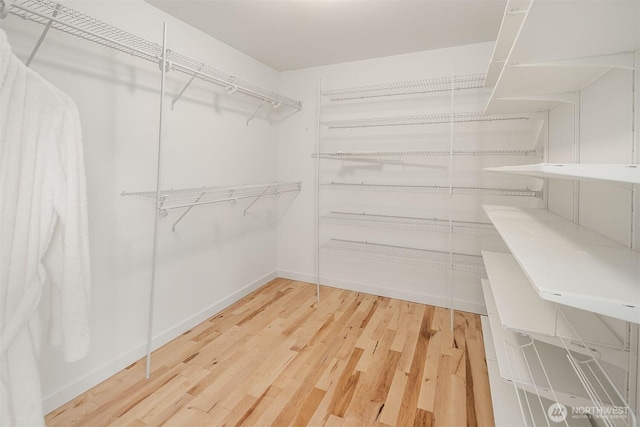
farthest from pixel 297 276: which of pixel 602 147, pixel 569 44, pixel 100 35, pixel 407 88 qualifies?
pixel 569 44

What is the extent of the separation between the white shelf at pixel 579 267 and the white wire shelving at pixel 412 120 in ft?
4.34

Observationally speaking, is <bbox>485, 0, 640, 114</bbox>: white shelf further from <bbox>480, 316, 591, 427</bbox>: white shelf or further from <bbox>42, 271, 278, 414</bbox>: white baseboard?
<bbox>42, 271, 278, 414</bbox>: white baseboard

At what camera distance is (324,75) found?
3.08 m

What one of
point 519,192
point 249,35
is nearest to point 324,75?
point 249,35

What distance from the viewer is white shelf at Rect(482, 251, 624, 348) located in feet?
3.66

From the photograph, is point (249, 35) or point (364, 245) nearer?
point (249, 35)

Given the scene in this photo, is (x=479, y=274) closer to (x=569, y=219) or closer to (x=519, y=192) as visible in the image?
(x=519, y=192)

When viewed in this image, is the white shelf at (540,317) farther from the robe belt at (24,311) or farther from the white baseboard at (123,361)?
the white baseboard at (123,361)

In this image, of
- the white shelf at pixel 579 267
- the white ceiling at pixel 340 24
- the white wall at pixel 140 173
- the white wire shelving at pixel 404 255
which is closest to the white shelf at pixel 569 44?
the white shelf at pixel 579 267

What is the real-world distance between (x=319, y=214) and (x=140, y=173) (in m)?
1.71

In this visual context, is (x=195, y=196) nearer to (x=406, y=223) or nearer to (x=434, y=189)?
(x=406, y=223)

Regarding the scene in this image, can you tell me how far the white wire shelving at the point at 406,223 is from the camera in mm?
2555

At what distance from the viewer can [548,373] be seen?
1.21 m

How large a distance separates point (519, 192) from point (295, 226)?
203cm
